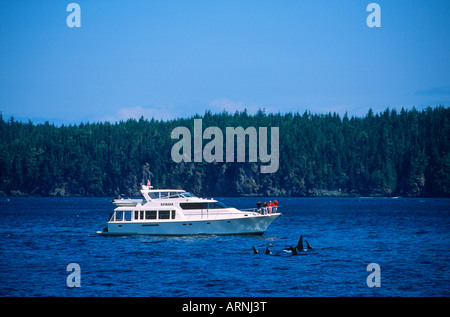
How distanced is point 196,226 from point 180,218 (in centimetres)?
166

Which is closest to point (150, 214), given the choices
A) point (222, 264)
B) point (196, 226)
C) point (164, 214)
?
point (164, 214)

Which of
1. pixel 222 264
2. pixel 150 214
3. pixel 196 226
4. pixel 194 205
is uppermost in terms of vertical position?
pixel 194 205

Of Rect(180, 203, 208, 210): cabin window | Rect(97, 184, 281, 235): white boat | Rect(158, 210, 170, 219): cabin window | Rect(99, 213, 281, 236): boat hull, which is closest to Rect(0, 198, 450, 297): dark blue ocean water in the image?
Rect(99, 213, 281, 236): boat hull

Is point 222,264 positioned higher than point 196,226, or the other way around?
point 196,226

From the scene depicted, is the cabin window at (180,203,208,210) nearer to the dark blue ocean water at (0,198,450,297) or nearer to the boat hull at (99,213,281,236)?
the boat hull at (99,213,281,236)

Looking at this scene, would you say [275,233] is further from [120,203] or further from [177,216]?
[120,203]

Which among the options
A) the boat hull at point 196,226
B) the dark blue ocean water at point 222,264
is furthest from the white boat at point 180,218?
the dark blue ocean water at point 222,264

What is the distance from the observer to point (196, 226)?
54.2m

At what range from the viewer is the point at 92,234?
60969mm

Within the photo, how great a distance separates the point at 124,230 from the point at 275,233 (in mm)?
16840

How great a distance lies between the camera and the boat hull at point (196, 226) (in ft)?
178

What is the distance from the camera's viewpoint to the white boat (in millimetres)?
54156

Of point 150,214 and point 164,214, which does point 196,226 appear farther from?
point 150,214
